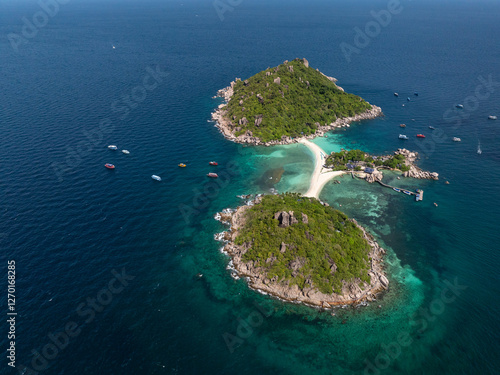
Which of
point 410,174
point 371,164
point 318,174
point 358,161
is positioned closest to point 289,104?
point 358,161

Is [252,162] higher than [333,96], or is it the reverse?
[333,96]

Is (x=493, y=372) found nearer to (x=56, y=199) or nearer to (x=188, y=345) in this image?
(x=188, y=345)

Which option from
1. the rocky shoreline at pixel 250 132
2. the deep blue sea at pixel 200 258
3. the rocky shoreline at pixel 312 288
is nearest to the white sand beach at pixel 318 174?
the deep blue sea at pixel 200 258

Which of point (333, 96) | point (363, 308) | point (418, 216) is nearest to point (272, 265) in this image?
point (363, 308)

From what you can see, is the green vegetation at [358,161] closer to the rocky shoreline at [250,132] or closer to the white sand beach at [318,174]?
the white sand beach at [318,174]

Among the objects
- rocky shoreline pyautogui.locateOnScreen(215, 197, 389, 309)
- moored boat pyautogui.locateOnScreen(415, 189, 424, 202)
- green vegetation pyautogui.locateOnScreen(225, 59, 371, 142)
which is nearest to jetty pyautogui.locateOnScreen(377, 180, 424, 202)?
moored boat pyautogui.locateOnScreen(415, 189, 424, 202)

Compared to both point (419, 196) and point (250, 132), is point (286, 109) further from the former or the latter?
point (419, 196)
